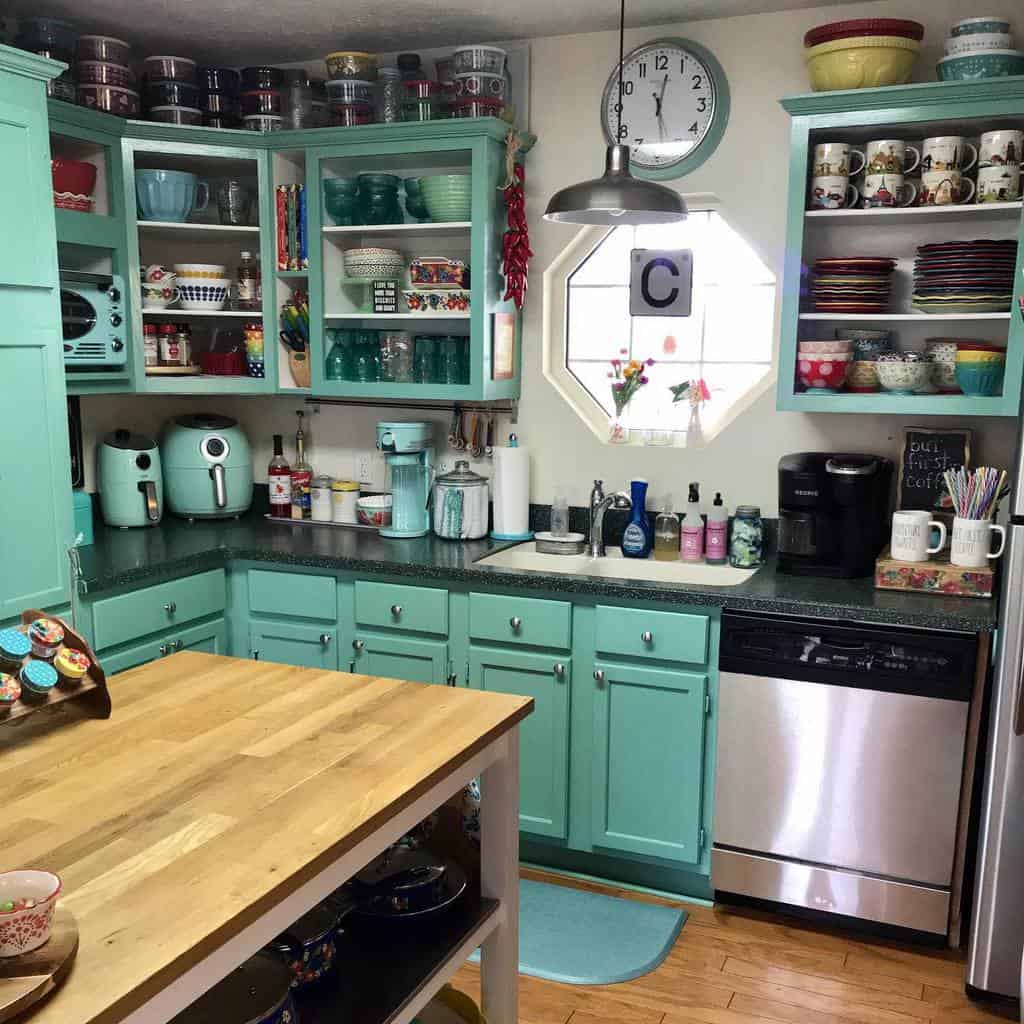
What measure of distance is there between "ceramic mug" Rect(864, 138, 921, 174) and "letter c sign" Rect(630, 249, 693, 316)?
0.67 m

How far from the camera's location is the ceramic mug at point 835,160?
9.45ft

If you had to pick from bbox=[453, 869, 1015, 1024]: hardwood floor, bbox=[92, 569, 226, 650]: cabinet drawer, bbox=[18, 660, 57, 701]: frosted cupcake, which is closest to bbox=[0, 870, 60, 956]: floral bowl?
bbox=[18, 660, 57, 701]: frosted cupcake

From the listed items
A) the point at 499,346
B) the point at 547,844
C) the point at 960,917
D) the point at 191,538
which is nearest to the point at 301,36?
the point at 499,346

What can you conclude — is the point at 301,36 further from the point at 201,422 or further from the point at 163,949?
the point at 163,949

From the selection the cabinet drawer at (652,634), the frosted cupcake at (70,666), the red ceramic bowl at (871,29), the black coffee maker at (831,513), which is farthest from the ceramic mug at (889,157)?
the frosted cupcake at (70,666)

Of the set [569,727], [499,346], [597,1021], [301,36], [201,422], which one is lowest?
[597,1021]

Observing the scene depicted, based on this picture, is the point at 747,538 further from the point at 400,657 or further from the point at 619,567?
the point at 400,657

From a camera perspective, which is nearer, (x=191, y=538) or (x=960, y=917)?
(x=960, y=917)

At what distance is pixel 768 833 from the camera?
2.85 meters

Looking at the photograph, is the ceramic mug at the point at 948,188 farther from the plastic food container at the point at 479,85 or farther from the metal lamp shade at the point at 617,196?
the plastic food container at the point at 479,85

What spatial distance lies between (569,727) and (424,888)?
132cm

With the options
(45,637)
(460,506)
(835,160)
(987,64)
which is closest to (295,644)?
(460,506)

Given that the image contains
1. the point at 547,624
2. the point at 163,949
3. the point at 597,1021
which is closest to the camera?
the point at 163,949

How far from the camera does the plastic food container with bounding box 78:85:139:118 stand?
3283mm
